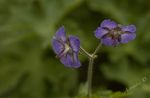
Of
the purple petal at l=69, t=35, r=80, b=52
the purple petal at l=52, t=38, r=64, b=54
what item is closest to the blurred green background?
the purple petal at l=52, t=38, r=64, b=54

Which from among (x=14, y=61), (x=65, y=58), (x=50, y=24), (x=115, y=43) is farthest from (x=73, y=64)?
(x=14, y=61)

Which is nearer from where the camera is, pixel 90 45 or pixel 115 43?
pixel 115 43

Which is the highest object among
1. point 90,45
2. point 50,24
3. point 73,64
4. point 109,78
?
point 73,64

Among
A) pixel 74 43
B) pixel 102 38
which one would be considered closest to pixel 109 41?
pixel 102 38

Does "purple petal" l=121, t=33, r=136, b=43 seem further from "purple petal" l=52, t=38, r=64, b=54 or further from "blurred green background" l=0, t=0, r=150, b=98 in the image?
"blurred green background" l=0, t=0, r=150, b=98

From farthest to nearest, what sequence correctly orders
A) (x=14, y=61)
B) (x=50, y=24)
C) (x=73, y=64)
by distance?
1. (x=14, y=61)
2. (x=50, y=24)
3. (x=73, y=64)

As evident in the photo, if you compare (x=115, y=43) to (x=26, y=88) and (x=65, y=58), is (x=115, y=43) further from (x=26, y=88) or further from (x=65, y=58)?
(x=26, y=88)

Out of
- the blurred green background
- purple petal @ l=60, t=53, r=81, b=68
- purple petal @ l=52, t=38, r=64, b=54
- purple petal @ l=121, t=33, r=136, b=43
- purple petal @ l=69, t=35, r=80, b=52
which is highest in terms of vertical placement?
purple petal @ l=69, t=35, r=80, b=52

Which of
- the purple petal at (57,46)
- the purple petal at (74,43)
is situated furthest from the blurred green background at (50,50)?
the purple petal at (74,43)
